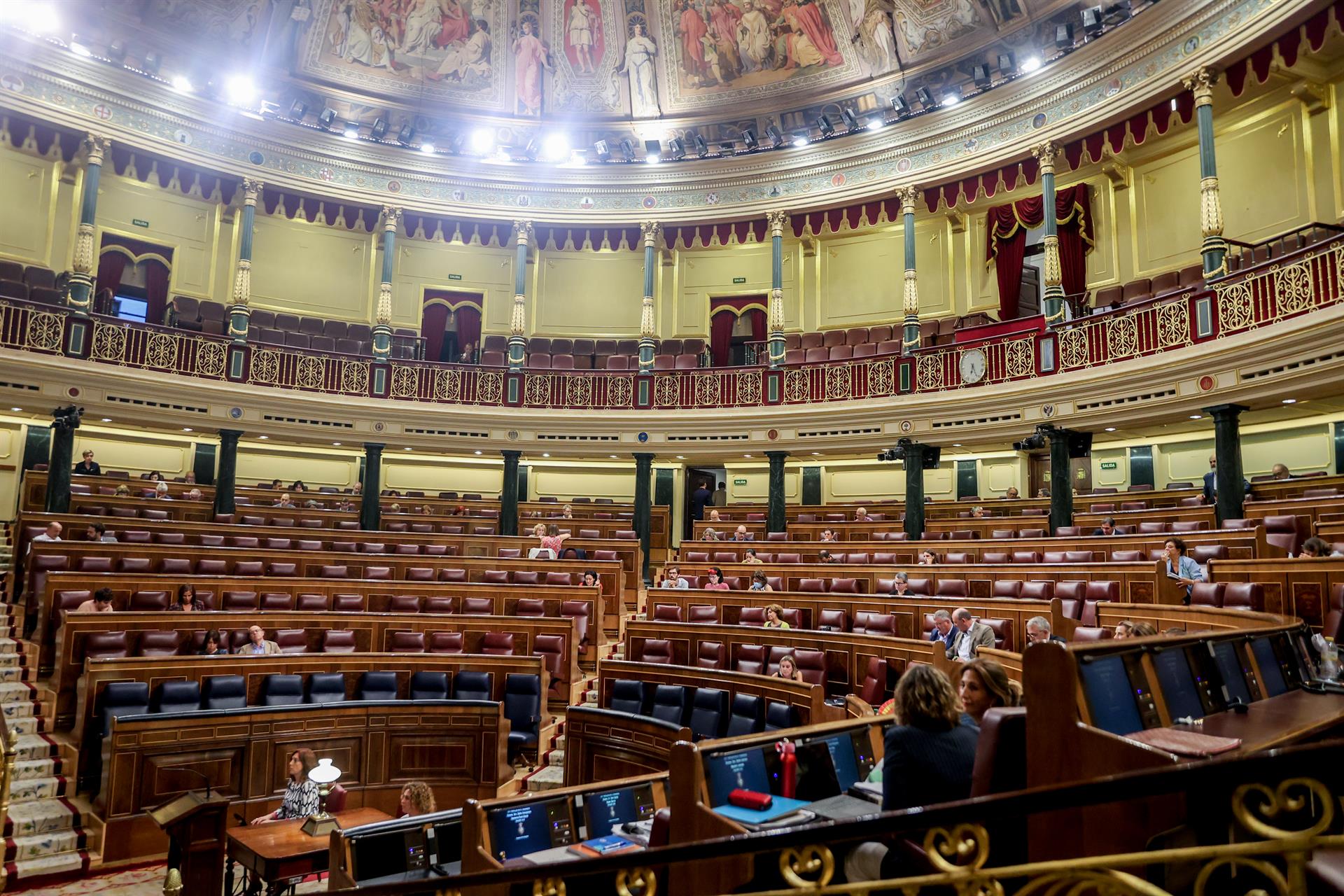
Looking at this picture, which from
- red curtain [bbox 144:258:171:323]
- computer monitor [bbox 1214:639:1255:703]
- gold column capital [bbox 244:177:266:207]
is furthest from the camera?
red curtain [bbox 144:258:171:323]

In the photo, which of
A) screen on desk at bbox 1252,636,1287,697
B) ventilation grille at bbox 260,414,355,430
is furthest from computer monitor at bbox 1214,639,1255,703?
ventilation grille at bbox 260,414,355,430

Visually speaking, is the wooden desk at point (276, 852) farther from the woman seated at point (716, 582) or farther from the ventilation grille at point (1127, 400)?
A: the ventilation grille at point (1127, 400)

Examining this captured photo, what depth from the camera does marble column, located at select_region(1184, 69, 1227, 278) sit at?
10906mm

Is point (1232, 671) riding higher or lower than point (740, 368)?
lower

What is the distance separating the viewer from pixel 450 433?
1603 centimetres

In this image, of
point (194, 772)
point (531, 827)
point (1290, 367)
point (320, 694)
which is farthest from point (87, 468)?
point (1290, 367)

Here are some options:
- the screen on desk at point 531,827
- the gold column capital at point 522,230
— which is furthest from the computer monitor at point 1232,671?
the gold column capital at point 522,230

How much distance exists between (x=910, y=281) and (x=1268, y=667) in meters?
12.1

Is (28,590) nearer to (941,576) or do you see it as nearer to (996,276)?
(941,576)

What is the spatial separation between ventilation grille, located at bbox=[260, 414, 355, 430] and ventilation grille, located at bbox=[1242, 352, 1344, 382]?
13270 millimetres

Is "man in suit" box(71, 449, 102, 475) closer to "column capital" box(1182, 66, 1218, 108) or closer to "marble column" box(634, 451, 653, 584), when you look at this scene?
"marble column" box(634, 451, 653, 584)

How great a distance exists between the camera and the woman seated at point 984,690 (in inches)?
122

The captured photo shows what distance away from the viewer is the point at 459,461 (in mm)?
18859

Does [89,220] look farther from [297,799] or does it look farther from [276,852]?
[276,852]
